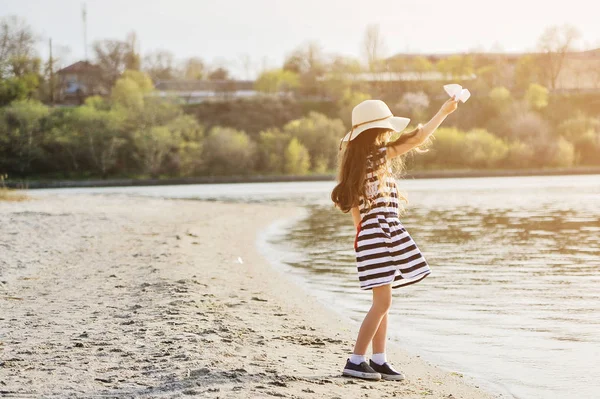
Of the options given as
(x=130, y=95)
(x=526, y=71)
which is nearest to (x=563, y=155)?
(x=526, y=71)

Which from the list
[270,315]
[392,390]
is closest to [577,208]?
[270,315]

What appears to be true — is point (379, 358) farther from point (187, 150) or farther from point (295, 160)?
point (295, 160)

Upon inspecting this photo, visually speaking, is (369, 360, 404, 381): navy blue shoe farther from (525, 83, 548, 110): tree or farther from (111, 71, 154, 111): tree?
(525, 83, 548, 110): tree

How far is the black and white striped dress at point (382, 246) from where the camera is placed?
602 centimetres

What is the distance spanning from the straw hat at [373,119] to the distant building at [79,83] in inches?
4163

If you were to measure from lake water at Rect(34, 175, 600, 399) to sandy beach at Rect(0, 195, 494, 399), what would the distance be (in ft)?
1.63

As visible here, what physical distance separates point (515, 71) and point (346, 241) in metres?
108

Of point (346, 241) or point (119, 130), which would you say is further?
point (119, 130)

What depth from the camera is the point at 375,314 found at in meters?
6.25

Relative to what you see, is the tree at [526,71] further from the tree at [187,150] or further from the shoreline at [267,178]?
the tree at [187,150]

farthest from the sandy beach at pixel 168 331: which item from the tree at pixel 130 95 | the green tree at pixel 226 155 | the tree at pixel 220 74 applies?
the tree at pixel 220 74

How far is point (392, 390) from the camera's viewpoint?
20.1 ft

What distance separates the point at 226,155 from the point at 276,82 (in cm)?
3600

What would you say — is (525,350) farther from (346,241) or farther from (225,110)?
(225,110)
